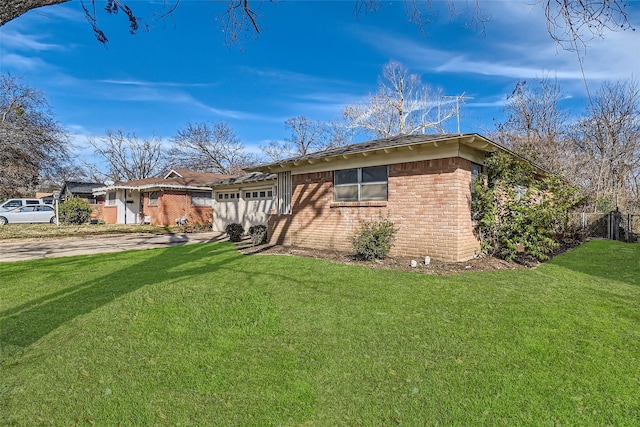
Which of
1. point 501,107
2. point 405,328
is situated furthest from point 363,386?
point 501,107

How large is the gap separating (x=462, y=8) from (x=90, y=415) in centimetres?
632

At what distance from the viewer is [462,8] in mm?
4789

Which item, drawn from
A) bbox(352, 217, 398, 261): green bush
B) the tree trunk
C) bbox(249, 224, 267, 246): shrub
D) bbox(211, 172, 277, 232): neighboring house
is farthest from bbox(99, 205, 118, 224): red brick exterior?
the tree trunk

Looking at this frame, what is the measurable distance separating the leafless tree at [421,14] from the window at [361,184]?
15.6ft

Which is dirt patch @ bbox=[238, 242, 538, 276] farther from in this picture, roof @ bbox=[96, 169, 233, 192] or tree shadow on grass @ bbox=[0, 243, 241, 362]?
roof @ bbox=[96, 169, 233, 192]

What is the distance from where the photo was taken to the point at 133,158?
41812mm

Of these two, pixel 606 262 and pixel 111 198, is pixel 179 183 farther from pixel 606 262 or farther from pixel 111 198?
pixel 606 262

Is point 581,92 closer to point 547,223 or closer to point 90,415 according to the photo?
point 547,223

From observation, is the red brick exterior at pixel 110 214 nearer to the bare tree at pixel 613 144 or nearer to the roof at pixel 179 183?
the roof at pixel 179 183

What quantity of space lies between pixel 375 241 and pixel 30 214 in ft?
81.0

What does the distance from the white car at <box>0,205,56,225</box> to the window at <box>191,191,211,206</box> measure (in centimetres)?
943

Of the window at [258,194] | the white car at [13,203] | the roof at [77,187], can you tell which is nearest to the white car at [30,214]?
the white car at [13,203]

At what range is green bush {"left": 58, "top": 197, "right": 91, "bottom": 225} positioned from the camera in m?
22.1

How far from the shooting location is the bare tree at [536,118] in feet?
73.9
